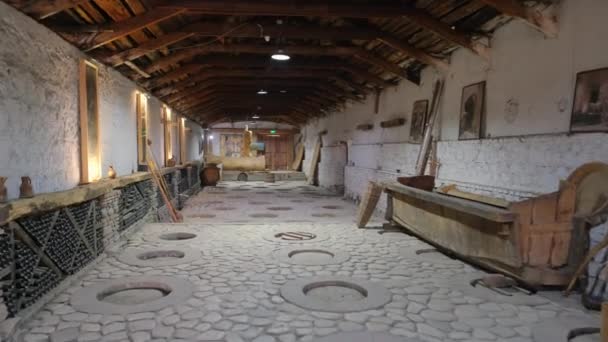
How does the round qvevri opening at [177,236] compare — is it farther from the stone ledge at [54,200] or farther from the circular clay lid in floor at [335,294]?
the circular clay lid in floor at [335,294]

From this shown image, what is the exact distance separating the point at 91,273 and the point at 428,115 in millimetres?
6233

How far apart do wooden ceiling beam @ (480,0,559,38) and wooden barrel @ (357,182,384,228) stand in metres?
3.58

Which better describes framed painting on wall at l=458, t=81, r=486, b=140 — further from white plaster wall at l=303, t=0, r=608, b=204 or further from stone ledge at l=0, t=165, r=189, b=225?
stone ledge at l=0, t=165, r=189, b=225

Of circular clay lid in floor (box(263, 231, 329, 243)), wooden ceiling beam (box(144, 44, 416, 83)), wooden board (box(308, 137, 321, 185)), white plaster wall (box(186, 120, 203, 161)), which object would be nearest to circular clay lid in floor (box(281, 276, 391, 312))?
circular clay lid in floor (box(263, 231, 329, 243))

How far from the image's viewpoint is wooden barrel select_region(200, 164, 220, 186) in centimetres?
1683

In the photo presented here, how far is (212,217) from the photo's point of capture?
9.05 meters

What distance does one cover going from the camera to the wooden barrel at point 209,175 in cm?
1683

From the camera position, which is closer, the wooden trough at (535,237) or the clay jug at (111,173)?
the wooden trough at (535,237)

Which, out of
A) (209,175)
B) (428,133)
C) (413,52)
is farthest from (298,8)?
(209,175)

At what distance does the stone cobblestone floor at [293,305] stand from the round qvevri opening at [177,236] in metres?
0.25

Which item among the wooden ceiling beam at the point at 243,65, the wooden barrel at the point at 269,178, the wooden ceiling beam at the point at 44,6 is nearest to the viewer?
the wooden ceiling beam at the point at 44,6

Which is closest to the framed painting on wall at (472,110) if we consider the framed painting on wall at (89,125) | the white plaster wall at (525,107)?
the white plaster wall at (525,107)

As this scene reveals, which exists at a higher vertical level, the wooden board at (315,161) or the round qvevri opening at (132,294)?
the wooden board at (315,161)

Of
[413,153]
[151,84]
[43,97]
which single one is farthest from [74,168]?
[413,153]
